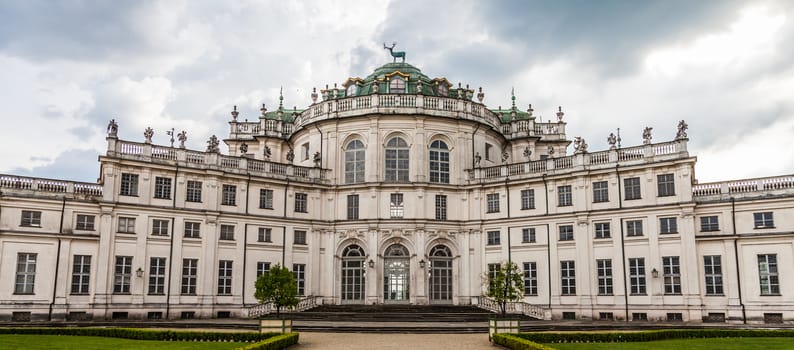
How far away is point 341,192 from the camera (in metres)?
50.6

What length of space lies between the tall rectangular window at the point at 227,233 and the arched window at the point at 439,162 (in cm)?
1494

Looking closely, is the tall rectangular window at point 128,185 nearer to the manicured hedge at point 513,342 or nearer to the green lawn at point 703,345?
the manicured hedge at point 513,342

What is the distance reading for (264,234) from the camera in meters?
47.0

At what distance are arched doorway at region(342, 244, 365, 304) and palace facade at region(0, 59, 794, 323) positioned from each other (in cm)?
16

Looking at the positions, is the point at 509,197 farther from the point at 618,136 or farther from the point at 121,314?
the point at 121,314

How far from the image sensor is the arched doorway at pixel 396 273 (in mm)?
48875

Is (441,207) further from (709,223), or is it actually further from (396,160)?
(709,223)

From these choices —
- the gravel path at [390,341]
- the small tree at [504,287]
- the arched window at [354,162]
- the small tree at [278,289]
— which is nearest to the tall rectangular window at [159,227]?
the small tree at [278,289]

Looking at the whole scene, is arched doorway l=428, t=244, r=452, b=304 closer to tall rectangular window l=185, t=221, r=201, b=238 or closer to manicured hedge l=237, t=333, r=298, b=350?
tall rectangular window l=185, t=221, r=201, b=238

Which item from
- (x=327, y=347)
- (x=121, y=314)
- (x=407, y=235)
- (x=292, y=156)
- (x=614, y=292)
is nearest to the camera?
(x=327, y=347)

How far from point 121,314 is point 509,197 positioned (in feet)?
87.7

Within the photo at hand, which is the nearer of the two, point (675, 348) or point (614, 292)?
point (675, 348)

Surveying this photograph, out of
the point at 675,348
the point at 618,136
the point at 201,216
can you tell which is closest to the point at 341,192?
the point at 201,216

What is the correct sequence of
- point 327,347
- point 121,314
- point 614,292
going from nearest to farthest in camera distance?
point 327,347
point 121,314
point 614,292
